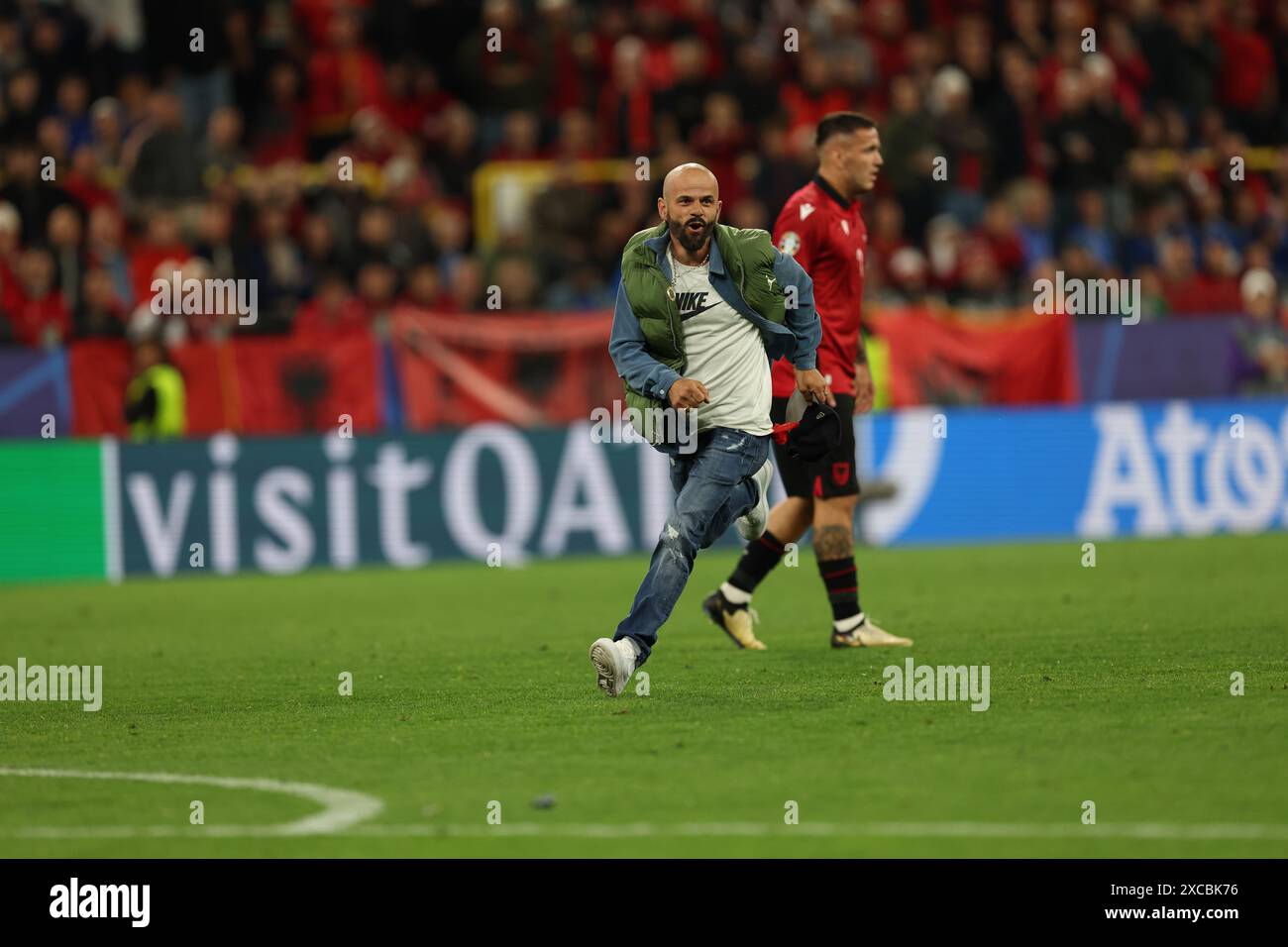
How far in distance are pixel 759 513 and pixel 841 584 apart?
1097mm

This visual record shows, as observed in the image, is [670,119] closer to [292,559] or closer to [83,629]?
[292,559]

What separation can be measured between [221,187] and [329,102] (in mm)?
2508

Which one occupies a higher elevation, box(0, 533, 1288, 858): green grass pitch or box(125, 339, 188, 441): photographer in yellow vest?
box(125, 339, 188, 441): photographer in yellow vest

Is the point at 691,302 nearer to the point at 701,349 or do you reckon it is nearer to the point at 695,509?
the point at 701,349

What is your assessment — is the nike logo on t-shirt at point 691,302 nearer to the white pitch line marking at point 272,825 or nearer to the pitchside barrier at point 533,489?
the white pitch line marking at point 272,825

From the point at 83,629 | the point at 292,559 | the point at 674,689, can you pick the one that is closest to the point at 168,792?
the point at 674,689

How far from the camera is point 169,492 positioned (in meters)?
18.2

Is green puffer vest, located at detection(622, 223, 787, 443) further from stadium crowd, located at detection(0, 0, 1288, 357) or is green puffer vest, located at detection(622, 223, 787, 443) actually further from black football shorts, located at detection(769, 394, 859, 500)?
stadium crowd, located at detection(0, 0, 1288, 357)

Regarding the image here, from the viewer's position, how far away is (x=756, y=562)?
11.6 metres

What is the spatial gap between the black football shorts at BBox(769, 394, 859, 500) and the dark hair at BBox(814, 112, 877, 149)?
1.40 m

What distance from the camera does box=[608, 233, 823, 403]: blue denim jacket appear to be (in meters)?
9.55

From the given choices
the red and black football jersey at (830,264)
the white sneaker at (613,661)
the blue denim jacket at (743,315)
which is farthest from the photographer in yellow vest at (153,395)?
the white sneaker at (613,661)

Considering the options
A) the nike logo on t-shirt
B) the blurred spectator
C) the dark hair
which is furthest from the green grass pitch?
the blurred spectator

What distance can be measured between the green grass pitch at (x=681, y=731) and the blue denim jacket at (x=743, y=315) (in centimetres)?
144
